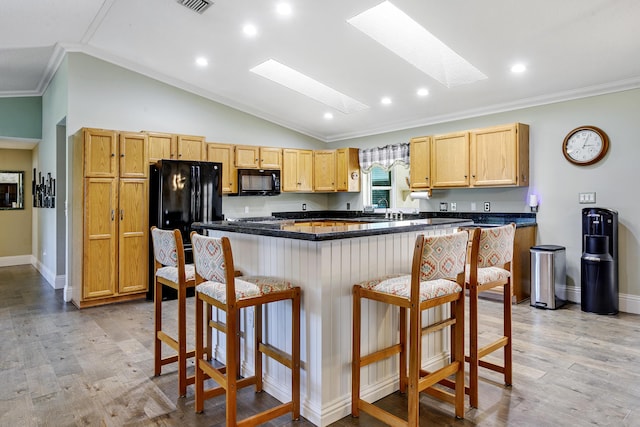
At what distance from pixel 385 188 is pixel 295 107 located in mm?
2063

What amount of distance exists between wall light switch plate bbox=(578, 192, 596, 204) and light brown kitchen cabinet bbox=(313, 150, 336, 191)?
3.67 metres

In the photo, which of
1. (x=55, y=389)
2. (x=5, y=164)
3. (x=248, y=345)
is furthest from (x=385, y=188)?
(x=5, y=164)

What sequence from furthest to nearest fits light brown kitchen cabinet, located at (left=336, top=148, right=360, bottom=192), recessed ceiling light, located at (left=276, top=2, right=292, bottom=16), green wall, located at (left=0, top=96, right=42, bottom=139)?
light brown kitchen cabinet, located at (left=336, top=148, right=360, bottom=192) → green wall, located at (left=0, top=96, right=42, bottom=139) → recessed ceiling light, located at (left=276, top=2, right=292, bottom=16)

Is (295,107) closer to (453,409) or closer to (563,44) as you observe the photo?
(563,44)

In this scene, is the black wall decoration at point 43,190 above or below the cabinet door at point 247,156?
below

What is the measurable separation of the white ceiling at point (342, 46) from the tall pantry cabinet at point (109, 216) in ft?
3.63

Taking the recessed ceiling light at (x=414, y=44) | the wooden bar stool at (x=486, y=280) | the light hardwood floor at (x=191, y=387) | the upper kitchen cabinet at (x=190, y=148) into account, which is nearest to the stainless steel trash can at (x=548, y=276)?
the light hardwood floor at (x=191, y=387)

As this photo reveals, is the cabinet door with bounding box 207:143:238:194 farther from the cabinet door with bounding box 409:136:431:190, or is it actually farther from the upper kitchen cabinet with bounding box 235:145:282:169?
the cabinet door with bounding box 409:136:431:190

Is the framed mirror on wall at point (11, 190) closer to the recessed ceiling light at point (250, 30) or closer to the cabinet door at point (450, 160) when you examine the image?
the recessed ceiling light at point (250, 30)

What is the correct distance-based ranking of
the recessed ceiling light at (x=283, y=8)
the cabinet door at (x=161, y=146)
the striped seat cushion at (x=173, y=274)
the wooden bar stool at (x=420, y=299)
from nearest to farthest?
1. the wooden bar stool at (x=420, y=299)
2. the striped seat cushion at (x=173, y=274)
3. the recessed ceiling light at (x=283, y=8)
4. the cabinet door at (x=161, y=146)

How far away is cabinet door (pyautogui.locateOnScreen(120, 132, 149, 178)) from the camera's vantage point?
4.68m

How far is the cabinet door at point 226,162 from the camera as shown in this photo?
567cm

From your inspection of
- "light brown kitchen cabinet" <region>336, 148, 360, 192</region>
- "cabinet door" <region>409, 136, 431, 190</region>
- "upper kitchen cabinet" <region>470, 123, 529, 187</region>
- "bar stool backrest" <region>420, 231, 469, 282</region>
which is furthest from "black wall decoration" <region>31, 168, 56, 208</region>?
"upper kitchen cabinet" <region>470, 123, 529, 187</region>

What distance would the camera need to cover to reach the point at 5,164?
7.25 meters
